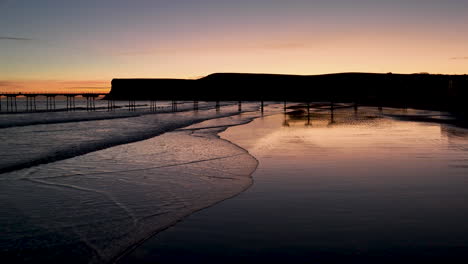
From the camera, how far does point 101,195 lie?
8.95 meters

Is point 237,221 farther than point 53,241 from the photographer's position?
Yes

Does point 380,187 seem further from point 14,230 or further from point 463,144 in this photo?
point 463,144

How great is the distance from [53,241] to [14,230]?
3.35 feet

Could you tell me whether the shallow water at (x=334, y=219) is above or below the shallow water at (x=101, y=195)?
above

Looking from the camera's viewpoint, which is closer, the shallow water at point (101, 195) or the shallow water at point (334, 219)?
the shallow water at point (334, 219)

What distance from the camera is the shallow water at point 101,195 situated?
5785mm

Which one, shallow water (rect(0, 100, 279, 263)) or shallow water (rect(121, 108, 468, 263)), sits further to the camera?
shallow water (rect(0, 100, 279, 263))

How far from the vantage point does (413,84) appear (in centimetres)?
14362

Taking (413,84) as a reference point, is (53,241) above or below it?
below

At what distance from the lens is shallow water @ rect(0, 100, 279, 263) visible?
5.79 m

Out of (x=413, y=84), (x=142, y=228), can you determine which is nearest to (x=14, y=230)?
(x=142, y=228)

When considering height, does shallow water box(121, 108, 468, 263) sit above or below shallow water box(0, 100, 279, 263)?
above

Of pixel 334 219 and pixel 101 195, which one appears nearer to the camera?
pixel 334 219

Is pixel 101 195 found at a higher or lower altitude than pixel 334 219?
lower
